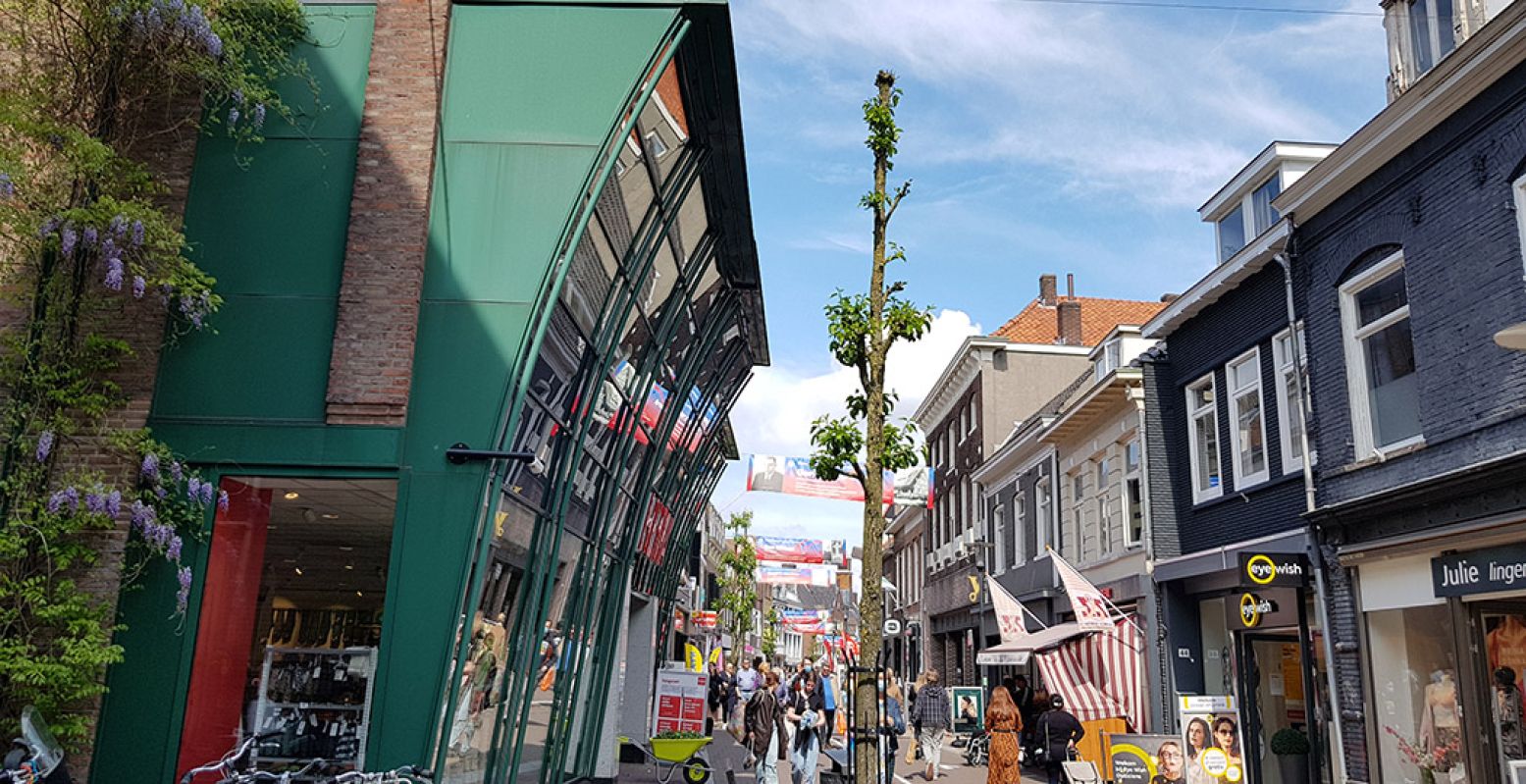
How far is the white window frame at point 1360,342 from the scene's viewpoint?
1327 cm

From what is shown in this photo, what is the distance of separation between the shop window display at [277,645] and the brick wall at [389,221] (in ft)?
2.73

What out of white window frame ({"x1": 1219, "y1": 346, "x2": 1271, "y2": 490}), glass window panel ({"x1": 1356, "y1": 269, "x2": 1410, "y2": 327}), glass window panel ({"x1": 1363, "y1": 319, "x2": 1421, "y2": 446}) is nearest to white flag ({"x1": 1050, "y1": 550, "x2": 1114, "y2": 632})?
white window frame ({"x1": 1219, "y1": 346, "x2": 1271, "y2": 490})

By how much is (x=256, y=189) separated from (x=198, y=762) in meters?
5.06

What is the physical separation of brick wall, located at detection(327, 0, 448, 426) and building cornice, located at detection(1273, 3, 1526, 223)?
10.1 meters

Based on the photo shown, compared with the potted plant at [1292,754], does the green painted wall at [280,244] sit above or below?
above

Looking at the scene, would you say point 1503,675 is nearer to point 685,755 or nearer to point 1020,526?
point 685,755

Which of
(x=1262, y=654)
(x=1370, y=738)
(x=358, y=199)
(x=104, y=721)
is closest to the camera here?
(x=104, y=721)

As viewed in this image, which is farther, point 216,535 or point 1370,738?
point 1370,738

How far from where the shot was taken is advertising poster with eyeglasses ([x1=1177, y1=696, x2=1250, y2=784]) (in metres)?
13.5

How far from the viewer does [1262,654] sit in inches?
666

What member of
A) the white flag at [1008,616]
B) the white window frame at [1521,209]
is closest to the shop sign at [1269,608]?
the white flag at [1008,616]

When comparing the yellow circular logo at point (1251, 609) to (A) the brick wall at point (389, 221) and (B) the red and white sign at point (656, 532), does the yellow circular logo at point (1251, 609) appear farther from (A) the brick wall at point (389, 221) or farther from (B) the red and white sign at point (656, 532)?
(A) the brick wall at point (389, 221)

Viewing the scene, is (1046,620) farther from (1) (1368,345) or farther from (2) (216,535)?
(2) (216,535)

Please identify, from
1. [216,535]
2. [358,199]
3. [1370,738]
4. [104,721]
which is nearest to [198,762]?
[104,721]
